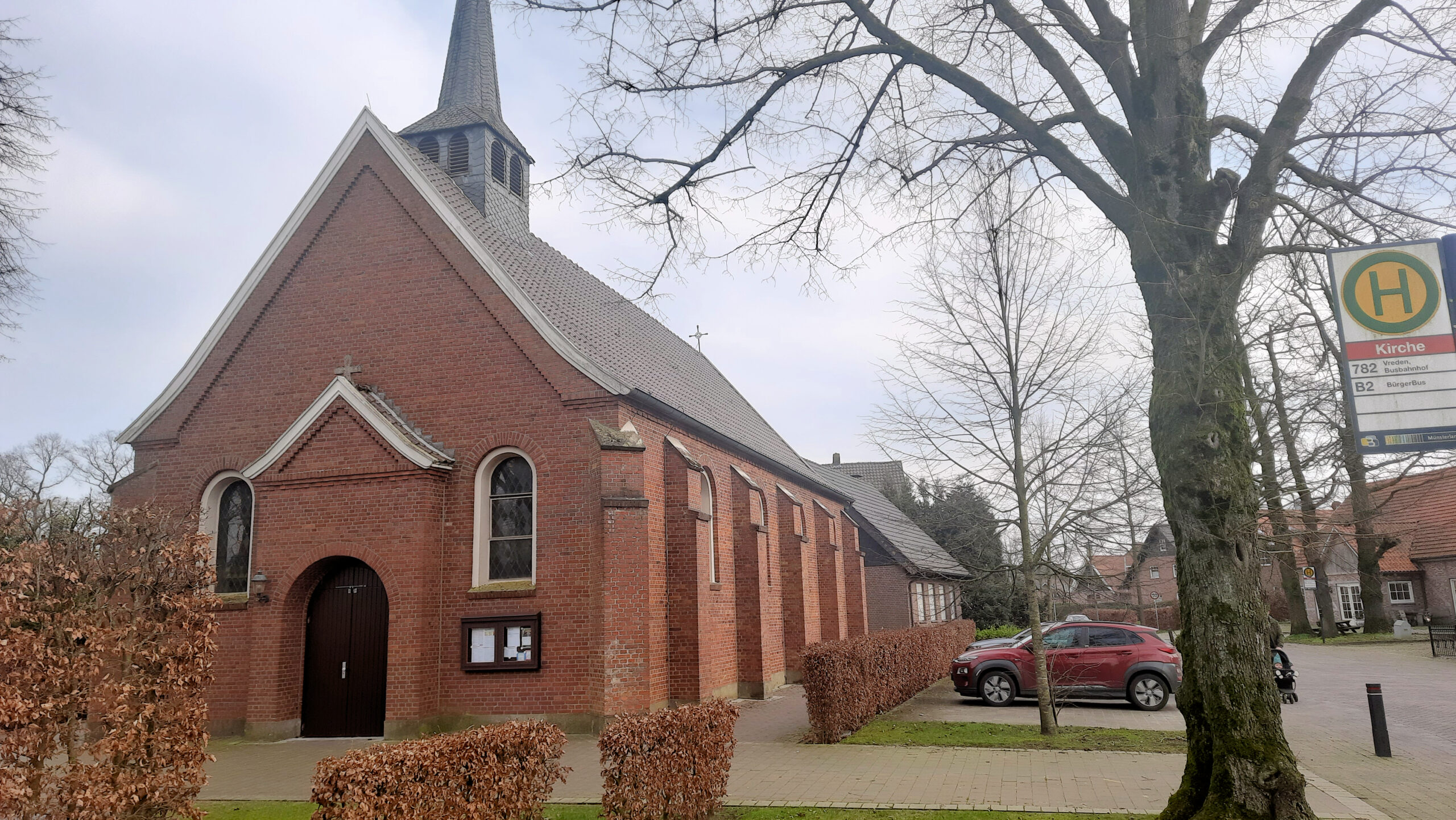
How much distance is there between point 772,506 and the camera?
22.9 meters

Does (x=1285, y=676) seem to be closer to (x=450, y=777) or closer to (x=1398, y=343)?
(x=1398, y=343)

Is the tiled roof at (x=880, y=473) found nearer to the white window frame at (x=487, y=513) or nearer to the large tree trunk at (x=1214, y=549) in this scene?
the white window frame at (x=487, y=513)

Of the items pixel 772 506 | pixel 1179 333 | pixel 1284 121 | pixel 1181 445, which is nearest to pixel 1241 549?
pixel 1181 445

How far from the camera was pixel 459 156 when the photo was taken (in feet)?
63.0

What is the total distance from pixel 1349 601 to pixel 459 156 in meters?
50.7

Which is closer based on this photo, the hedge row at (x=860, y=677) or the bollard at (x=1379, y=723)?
the bollard at (x=1379, y=723)

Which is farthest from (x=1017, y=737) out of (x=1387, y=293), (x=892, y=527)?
(x=892, y=527)

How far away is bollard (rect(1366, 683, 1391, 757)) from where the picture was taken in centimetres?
1105

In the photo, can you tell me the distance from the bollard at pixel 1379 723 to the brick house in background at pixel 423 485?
31.2 ft

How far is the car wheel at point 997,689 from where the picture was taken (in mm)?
17016

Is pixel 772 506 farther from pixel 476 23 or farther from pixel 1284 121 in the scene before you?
pixel 1284 121

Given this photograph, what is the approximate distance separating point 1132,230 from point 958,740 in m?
7.72

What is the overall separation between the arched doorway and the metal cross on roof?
3188 mm

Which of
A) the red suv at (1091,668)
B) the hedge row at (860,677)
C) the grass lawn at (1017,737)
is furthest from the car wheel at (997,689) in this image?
the grass lawn at (1017,737)
